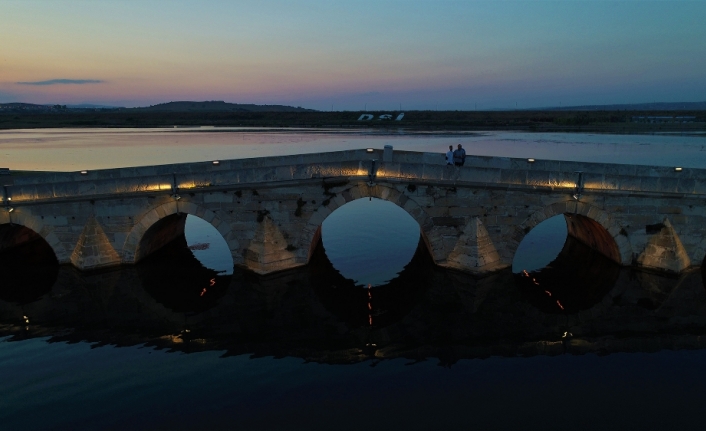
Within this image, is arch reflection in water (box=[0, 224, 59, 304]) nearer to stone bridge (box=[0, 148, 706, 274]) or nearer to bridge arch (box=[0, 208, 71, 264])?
bridge arch (box=[0, 208, 71, 264])

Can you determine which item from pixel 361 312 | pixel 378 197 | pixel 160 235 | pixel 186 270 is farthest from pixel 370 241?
pixel 160 235

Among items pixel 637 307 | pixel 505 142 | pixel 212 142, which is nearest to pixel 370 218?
pixel 637 307

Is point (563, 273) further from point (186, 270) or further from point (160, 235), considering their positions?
point (160, 235)

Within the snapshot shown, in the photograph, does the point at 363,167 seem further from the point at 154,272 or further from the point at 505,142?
the point at 505,142

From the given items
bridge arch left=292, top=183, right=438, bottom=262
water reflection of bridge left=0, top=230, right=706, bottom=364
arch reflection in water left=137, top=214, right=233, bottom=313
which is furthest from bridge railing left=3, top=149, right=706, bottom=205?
water reflection of bridge left=0, top=230, right=706, bottom=364

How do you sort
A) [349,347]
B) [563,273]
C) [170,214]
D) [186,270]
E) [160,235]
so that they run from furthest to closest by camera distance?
[160,235] → [186,270] → [563,273] → [170,214] → [349,347]

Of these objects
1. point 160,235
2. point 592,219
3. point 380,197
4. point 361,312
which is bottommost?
point 361,312

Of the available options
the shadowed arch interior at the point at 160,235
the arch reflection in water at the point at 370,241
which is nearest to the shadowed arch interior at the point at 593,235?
the arch reflection in water at the point at 370,241
